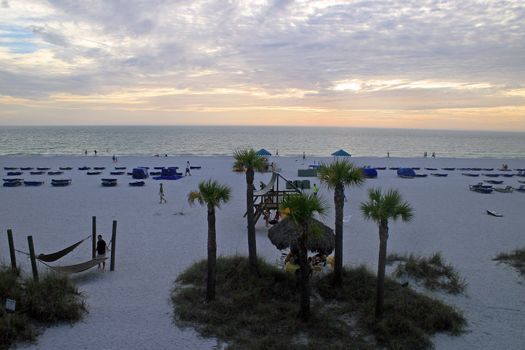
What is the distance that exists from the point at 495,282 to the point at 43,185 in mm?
26385

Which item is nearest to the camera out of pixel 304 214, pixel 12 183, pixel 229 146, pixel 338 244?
pixel 304 214

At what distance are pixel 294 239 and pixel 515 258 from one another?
736 centimetres

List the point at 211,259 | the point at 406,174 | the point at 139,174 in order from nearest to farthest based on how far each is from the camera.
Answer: the point at 211,259 < the point at 139,174 < the point at 406,174

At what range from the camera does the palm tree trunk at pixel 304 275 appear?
7.95 m

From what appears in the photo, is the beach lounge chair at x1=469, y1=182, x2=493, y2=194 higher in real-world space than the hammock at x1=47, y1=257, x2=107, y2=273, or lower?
higher

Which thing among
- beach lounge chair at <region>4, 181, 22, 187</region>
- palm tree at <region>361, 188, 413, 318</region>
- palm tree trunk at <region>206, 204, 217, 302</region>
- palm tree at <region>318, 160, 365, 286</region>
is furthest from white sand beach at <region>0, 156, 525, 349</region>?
palm tree at <region>318, 160, 365, 286</region>

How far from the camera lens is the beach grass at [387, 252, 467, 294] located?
33.4 feet

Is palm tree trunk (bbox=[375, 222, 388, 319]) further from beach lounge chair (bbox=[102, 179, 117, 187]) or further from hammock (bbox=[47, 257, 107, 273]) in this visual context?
beach lounge chair (bbox=[102, 179, 117, 187])

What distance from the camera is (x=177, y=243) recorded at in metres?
13.9

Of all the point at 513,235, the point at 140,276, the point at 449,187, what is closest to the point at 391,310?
the point at 140,276

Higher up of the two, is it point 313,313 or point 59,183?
point 59,183

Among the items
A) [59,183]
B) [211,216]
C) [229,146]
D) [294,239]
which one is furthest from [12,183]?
[229,146]

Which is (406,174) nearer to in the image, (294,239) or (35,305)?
(294,239)

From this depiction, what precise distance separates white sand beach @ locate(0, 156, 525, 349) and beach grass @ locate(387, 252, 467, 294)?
353 millimetres
